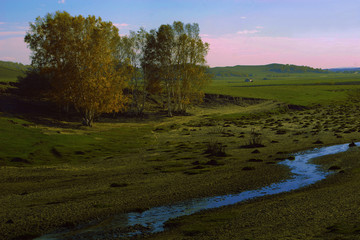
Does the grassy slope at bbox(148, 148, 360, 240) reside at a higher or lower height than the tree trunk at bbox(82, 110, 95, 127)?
lower

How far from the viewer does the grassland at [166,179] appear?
14.9 m

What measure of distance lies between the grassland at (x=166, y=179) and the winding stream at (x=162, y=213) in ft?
2.35

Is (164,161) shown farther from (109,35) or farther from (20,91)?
(20,91)

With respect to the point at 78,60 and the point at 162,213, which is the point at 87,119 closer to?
the point at 78,60

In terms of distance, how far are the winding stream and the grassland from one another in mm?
715

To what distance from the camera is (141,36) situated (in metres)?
66.1

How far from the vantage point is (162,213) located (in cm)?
1711

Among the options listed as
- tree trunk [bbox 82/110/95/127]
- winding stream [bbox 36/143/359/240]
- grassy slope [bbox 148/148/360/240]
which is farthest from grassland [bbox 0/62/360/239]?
tree trunk [bbox 82/110/95/127]

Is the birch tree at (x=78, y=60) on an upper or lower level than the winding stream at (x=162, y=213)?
upper

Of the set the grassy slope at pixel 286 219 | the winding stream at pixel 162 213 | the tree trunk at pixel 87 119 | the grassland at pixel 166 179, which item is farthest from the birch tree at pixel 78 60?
the grassy slope at pixel 286 219

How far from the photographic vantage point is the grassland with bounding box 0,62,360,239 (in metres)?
14.9

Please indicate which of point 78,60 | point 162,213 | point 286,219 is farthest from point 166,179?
point 78,60

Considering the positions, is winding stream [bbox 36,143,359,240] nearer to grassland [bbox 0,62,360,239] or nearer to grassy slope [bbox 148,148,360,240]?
grassland [bbox 0,62,360,239]

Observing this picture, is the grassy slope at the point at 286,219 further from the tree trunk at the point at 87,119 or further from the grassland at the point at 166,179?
the tree trunk at the point at 87,119
